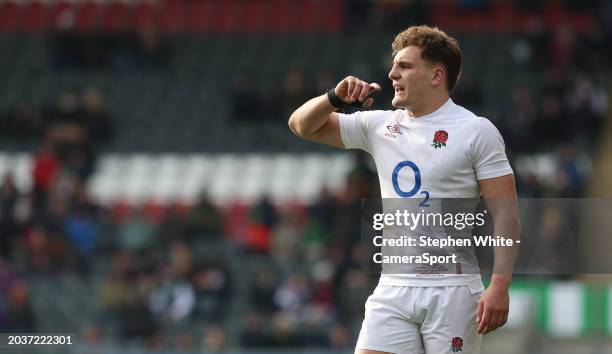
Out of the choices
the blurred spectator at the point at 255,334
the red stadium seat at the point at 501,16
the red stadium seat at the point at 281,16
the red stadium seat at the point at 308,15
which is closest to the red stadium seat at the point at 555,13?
the red stadium seat at the point at 501,16

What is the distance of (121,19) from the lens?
25312 millimetres

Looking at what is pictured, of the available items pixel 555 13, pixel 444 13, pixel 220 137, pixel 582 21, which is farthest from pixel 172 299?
pixel 582 21

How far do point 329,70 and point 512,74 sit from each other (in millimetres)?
3068

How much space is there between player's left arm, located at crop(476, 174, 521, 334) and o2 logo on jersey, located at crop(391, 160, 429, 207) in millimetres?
271

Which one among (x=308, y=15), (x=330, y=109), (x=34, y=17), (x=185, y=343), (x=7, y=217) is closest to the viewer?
(x=330, y=109)

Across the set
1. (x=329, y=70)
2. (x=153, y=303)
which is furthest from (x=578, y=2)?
(x=153, y=303)

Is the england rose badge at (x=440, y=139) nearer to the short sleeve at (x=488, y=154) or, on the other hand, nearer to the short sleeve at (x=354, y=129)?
the short sleeve at (x=488, y=154)

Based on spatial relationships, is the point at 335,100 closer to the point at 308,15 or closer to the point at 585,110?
the point at 585,110

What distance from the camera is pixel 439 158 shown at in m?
5.95

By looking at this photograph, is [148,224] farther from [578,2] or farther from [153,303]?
[578,2]

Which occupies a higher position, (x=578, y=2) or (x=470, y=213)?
(x=578, y=2)

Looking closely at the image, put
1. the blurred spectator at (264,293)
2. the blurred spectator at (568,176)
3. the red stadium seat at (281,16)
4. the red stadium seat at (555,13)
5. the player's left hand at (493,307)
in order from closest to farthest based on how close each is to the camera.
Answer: the player's left hand at (493,307)
the blurred spectator at (264,293)
the blurred spectator at (568,176)
the red stadium seat at (555,13)
the red stadium seat at (281,16)

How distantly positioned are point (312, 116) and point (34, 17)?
2087cm

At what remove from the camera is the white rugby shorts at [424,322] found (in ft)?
19.4
